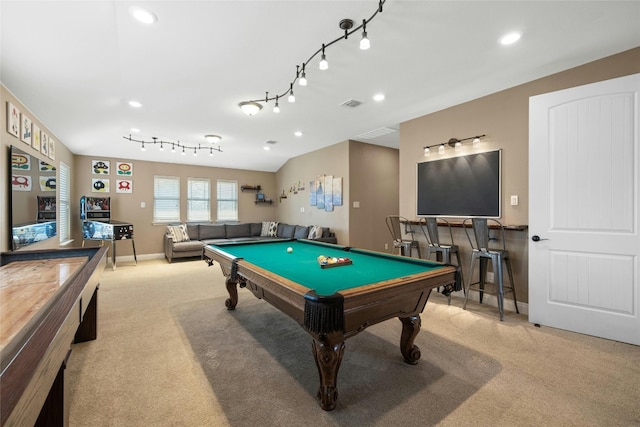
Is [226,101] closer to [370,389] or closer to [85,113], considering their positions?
[85,113]

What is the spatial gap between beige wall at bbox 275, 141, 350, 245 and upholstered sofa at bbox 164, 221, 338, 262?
293 mm

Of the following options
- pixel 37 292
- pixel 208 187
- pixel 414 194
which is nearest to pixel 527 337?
pixel 414 194

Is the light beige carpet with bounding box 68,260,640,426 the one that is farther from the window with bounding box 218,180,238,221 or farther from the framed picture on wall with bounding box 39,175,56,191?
the window with bounding box 218,180,238,221

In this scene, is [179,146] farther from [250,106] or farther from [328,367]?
[328,367]

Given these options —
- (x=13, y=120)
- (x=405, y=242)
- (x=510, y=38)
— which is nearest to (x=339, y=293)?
(x=510, y=38)

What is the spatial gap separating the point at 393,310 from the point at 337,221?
4.15 meters

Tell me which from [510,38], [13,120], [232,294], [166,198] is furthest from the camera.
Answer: [166,198]

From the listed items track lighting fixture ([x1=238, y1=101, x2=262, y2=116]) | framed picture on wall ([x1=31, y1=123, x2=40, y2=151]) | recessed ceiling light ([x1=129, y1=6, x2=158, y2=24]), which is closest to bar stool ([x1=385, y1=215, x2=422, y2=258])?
track lighting fixture ([x1=238, y1=101, x2=262, y2=116])

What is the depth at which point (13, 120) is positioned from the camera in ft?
9.66

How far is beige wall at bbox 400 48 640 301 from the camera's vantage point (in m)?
2.75

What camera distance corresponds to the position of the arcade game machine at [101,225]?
214 inches

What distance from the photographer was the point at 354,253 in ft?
9.29

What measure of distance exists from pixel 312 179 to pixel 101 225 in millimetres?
4466

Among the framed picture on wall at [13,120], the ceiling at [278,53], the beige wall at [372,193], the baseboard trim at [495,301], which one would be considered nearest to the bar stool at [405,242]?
the baseboard trim at [495,301]
